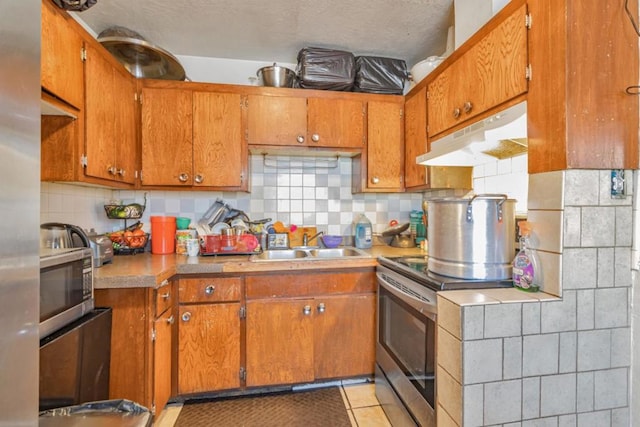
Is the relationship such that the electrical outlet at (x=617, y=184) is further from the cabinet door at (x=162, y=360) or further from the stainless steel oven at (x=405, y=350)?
the cabinet door at (x=162, y=360)

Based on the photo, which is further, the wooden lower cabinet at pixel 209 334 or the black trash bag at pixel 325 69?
the black trash bag at pixel 325 69

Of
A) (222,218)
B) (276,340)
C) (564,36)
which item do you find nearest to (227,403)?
(276,340)

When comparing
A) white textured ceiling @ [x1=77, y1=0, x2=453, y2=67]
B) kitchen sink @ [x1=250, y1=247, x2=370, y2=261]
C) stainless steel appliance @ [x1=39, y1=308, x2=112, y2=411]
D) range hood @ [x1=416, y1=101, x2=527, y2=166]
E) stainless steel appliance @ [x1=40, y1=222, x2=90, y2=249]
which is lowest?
stainless steel appliance @ [x1=39, y1=308, x2=112, y2=411]

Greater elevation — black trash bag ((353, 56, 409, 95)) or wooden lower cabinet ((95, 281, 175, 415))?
black trash bag ((353, 56, 409, 95))

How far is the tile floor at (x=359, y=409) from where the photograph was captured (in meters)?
1.63

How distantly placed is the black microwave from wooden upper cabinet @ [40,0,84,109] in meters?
0.71

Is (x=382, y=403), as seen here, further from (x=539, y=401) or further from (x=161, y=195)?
(x=161, y=195)

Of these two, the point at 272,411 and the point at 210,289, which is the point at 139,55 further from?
the point at 272,411

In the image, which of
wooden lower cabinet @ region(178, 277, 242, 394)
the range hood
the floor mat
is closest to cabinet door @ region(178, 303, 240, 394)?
wooden lower cabinet @ region(178, 277, 242, 394)

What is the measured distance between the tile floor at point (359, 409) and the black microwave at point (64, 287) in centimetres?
86

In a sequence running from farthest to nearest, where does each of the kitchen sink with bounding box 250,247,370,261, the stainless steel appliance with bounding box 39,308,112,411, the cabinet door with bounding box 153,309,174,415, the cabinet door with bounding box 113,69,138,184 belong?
1. the kitchen sink with bounding box 250,247,370,261
2. the cabinet door with bounding box 113,69,138,184
3. the cabinet door with bounding box 153,309,174,415
4. the stainless steel appliance with bounding box 39,308,112,411

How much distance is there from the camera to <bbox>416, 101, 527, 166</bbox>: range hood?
3.77ft

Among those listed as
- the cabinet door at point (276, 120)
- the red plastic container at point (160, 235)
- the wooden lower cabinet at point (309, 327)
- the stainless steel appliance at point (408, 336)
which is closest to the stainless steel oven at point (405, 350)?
the stainless steel appliance at point (408, 336)

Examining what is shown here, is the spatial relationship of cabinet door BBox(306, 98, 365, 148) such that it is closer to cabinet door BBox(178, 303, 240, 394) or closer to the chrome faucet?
the chrome faucet
